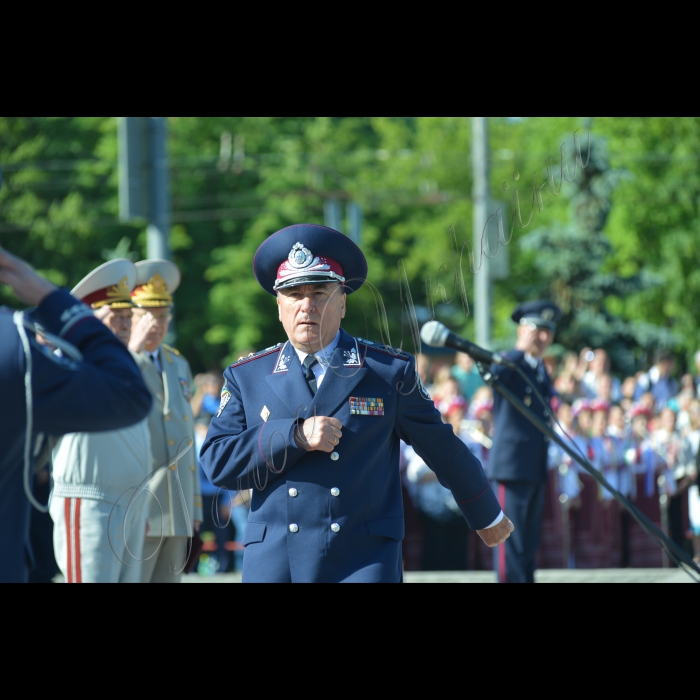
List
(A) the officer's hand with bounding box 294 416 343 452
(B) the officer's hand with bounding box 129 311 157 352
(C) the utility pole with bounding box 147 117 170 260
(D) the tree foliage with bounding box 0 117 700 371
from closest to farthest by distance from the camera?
(A) the officer's hand with bounding box 294 416 343 452
(B) the officer's hand with bounding box 129 311 157 352
(C) the utility pole with bounding box 147 117 170 260
(D) the tree foliage with bounding box 0 117 700 371

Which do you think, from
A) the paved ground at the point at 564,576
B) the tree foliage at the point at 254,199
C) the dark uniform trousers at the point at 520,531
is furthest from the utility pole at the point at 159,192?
the tree foliage at the point at 254,199

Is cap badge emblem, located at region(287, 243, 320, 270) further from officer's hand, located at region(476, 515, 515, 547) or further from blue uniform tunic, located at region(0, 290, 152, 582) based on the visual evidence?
blue uniform tunic, located at region(0, 290, 152, 582)

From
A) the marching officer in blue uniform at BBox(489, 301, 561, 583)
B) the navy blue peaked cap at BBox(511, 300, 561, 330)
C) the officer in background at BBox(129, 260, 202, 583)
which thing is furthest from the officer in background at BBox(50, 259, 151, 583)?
the navy blue peaked cap at BBox(511, 300, 561, 330)

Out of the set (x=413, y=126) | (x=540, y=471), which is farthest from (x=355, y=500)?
(x=413, y=126)

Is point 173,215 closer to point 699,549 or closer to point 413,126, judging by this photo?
point 413,126

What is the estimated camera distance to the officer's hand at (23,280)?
2832mm

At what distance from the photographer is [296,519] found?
4008mm

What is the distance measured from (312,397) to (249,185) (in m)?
28.0

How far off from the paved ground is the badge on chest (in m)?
5.55

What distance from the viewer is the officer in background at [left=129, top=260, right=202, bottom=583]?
6172 mm

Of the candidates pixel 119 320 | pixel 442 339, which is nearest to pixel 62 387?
pixel 442 339

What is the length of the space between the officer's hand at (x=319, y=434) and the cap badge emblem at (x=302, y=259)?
1.86ft

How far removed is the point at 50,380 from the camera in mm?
2840

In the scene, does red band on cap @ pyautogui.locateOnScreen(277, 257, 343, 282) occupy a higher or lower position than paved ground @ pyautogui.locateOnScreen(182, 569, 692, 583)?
higher
